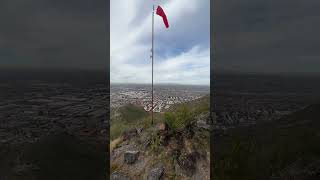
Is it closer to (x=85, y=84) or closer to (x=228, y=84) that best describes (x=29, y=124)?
(x=85, y=84)

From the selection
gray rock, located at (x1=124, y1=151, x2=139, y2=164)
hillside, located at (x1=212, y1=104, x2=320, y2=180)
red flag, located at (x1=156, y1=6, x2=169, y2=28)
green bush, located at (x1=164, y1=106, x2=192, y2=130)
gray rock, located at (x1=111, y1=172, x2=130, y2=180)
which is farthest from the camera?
green bush, located at (x1=164, y1=106, x2=192, y2=130)

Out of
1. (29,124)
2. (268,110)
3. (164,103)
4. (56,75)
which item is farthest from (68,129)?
(268,110)

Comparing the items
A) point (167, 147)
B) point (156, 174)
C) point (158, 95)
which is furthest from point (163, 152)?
point (158, 95)

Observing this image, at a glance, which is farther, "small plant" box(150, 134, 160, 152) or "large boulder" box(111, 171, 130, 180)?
"small plant" box(150, 134, 160, 152)

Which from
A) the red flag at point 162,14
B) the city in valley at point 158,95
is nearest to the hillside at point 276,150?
the city in valley at point 158,95

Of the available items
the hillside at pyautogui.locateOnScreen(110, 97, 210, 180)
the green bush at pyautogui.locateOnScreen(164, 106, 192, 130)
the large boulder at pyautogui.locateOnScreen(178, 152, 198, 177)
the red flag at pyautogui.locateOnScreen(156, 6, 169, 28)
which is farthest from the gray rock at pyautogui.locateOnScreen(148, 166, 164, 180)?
the red flag at pyautogui.locateOnScreen(156, 6, 169, 28)

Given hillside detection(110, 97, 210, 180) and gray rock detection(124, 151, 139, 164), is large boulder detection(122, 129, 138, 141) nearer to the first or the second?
hillside detection(110, 97, 210, 180)
